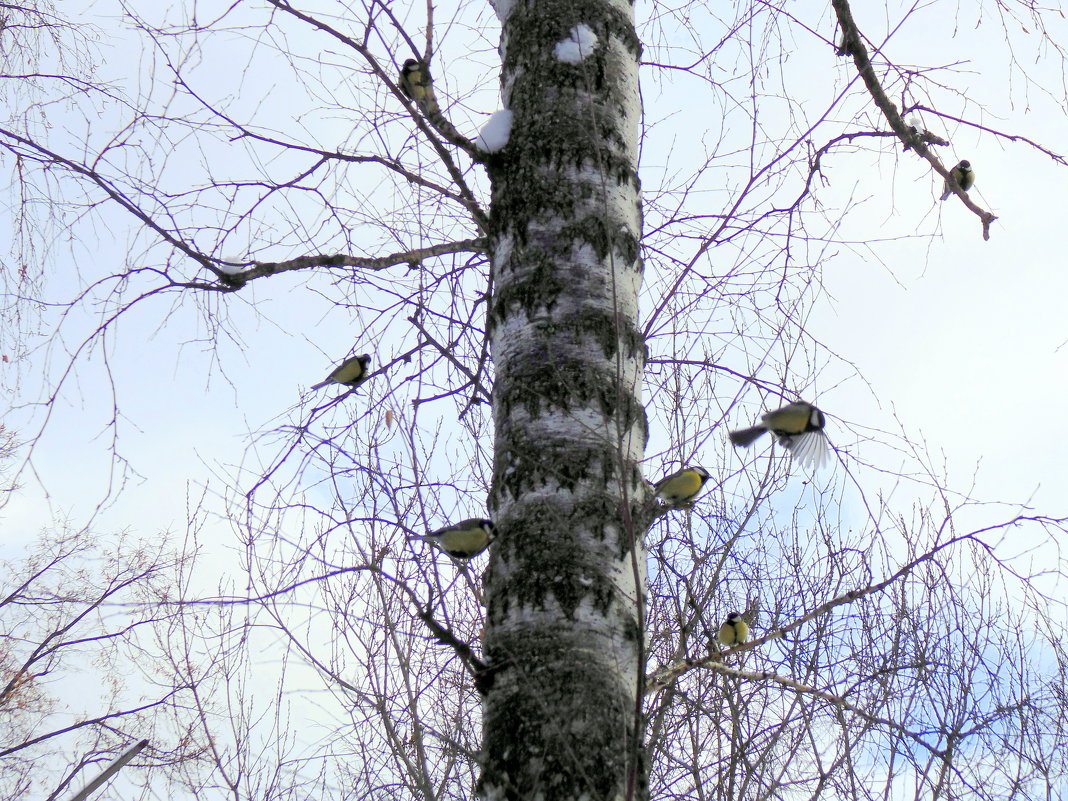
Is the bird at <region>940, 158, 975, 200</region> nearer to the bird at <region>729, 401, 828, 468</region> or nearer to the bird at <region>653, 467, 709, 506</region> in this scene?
the bird at <region>729, 401, 828, 468</region>

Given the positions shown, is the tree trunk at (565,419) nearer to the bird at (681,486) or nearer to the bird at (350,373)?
the bird at (681,486)

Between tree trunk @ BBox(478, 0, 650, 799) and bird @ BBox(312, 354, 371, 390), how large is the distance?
0.87 meters

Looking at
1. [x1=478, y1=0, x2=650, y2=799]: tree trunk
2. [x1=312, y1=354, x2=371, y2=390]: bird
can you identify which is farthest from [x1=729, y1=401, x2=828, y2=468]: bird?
[x1=312, y1=354, x2=371, y2=390]: bird

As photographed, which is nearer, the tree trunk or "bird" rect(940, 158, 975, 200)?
the tree trunk

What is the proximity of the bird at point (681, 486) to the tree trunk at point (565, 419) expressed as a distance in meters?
0.24

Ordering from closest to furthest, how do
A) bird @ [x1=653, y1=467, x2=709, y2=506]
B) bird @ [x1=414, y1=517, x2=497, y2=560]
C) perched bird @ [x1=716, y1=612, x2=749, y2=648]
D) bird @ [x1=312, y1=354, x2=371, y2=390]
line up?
1. bird @ [x1=653, y1=467, x2=709, y2=506]
2. bird @ [x1=414, y1=517, x2=497, y2=560]
3. bird @ [x1=312, y1=354, x2=371, y2=390]
4. perched bird @ [x1=716, y1=612, x2=749, y2=648]

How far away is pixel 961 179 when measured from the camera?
119 inches

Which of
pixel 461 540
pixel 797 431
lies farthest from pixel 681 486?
pixel 461 540

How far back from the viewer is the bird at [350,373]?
2.78 meters

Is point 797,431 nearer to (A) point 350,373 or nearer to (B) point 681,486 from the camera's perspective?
(B) point 681,486

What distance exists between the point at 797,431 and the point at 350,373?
1.33 meters

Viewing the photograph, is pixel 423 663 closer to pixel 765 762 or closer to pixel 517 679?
pixel 765 762

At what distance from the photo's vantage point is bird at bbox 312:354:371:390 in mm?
2777

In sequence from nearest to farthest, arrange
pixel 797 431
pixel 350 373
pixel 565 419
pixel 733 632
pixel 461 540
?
1. pixel 565 419
2. pixel 461 540
3. pixel 797 431
4. pixel 350 373
5. pixel 733 632
